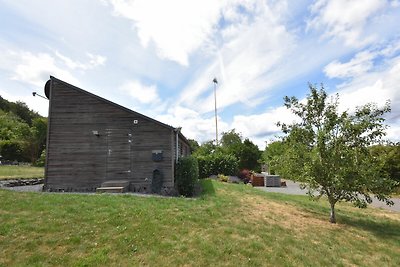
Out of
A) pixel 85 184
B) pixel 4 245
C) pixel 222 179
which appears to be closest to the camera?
pixel 4 245

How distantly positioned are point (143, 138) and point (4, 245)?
29.4 ft

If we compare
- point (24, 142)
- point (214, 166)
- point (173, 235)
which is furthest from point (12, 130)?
point (173, 235)

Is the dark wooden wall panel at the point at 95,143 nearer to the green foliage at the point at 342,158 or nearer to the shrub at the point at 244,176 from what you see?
the green foliage at the point at 342,158

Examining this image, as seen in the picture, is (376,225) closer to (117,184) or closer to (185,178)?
(185,178)

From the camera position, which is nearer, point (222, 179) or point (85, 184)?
point (85, 184)

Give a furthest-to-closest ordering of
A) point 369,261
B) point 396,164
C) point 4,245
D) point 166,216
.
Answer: point 396,164
point 166,216
point 369,261
point 4,245

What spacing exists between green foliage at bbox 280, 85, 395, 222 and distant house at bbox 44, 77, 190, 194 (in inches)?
278

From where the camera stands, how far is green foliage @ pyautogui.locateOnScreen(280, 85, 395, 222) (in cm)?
970

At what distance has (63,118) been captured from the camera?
15312 millimetres

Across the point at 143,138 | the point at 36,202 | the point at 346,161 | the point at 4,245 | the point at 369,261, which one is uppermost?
the point at 143,138

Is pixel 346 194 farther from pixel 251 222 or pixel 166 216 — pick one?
pixel 166 216

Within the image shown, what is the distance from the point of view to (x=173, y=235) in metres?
7.39

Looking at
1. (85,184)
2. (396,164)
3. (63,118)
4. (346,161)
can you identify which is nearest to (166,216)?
(346,161)

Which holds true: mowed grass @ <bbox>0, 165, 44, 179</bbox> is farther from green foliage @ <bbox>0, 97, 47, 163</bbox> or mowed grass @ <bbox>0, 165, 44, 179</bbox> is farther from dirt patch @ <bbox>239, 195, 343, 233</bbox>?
dirt patch @ <bbox>239, 195, 343, 233</bbox>
